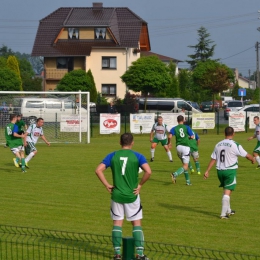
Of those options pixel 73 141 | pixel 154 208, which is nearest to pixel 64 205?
pixel 154 208

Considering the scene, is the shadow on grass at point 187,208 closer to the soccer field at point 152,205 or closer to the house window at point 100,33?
the soccer field at point 152,205

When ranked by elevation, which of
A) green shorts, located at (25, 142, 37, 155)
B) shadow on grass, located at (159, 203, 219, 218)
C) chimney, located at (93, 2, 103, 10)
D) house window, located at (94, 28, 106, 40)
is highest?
chimney, located at (93, 2, 103, 10)

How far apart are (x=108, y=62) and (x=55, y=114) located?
33735mm

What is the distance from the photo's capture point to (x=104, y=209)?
1504cm

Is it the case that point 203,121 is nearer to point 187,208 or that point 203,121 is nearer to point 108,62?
point 108,62

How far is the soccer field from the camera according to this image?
12.1m

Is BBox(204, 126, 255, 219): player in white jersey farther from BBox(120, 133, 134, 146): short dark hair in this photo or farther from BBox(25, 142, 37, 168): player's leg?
BBox(25, 142, 37, 168): player's leg

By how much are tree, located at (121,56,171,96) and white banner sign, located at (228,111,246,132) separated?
13.5 m

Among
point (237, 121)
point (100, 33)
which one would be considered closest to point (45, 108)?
point (237, 121)

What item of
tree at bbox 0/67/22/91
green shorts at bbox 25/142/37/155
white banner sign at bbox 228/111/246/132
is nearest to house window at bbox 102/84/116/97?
tree at bbox 0/67/22/91

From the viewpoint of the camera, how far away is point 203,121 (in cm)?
4550

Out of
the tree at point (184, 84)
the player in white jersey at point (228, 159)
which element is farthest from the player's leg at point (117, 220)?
the tree at point (184, 84)

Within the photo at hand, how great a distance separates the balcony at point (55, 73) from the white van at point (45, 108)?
31.2 meters

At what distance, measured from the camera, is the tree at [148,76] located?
191 ft
